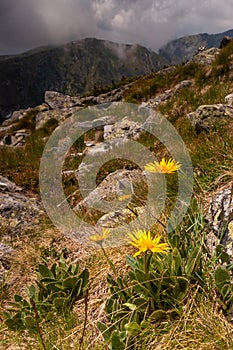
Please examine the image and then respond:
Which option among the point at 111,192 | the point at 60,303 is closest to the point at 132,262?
the point at 60,303

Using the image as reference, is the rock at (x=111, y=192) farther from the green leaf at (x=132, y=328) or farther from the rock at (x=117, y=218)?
the green leaf at (x=132, y=328)

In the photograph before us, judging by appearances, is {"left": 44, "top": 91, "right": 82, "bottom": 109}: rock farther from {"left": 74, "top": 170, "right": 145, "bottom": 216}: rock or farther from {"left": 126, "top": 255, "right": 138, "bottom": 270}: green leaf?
{"left": 126, "top": 255, "right": 138, "bottom": 270}: green leaf

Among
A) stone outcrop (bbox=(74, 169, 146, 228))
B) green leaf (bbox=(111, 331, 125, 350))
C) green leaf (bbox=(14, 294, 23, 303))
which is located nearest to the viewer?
green leaf (bbox=(111, 331, 125, 350))

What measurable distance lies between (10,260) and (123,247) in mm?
1616

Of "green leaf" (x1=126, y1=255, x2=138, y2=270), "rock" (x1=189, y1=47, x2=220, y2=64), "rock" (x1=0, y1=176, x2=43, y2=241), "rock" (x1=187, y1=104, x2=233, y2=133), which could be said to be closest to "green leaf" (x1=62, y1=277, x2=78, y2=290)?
"green leaf" (x1=126, y1=255, x2=138, y2=270)

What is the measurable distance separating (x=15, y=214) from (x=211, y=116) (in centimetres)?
422

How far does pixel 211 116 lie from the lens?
662cm

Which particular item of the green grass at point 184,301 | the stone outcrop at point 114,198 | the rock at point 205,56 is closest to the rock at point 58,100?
the rock at point 205,56

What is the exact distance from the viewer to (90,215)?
522 centimetres

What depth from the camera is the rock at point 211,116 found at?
20.8 feet

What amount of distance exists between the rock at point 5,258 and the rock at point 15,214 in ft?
3.21

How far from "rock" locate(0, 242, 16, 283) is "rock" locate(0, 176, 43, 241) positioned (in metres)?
0.98

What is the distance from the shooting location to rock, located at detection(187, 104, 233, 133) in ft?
20.8

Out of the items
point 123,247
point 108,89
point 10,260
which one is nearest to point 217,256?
point 123,247
